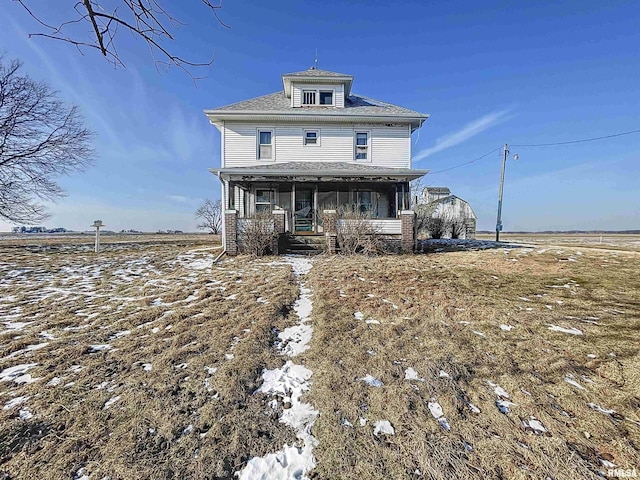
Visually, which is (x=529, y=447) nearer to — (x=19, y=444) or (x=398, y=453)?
(x=398, y=453)

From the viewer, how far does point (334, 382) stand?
3.07 m

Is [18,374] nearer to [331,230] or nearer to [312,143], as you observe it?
[331,230]

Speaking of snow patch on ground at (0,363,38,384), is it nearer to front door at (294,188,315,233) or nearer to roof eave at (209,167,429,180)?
roof eave at (209,167,429,180)

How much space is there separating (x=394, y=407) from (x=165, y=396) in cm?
226

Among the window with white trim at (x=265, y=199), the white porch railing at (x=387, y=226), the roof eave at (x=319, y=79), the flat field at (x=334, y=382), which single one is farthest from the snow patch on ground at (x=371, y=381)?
the roof eave at (x=319, y=79)

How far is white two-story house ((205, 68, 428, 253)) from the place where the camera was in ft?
46.3

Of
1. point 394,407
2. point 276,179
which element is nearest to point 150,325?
point 394,407

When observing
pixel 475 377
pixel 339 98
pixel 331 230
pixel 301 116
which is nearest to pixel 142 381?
pixel 475 377

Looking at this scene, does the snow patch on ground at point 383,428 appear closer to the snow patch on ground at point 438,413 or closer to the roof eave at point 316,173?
the snow patch on ground at point 438,413

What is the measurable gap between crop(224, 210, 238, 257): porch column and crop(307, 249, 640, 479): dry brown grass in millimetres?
5730

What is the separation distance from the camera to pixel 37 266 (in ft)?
30.5

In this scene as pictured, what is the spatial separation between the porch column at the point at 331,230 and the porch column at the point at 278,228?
5.74ft

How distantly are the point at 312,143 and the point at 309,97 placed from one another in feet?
8.70

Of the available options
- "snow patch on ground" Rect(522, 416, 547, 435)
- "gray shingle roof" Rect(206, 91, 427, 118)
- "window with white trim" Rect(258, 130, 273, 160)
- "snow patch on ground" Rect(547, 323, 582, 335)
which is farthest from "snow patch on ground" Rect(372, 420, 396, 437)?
"gray shingle roof" Rect(206, 91, 427, 118)
